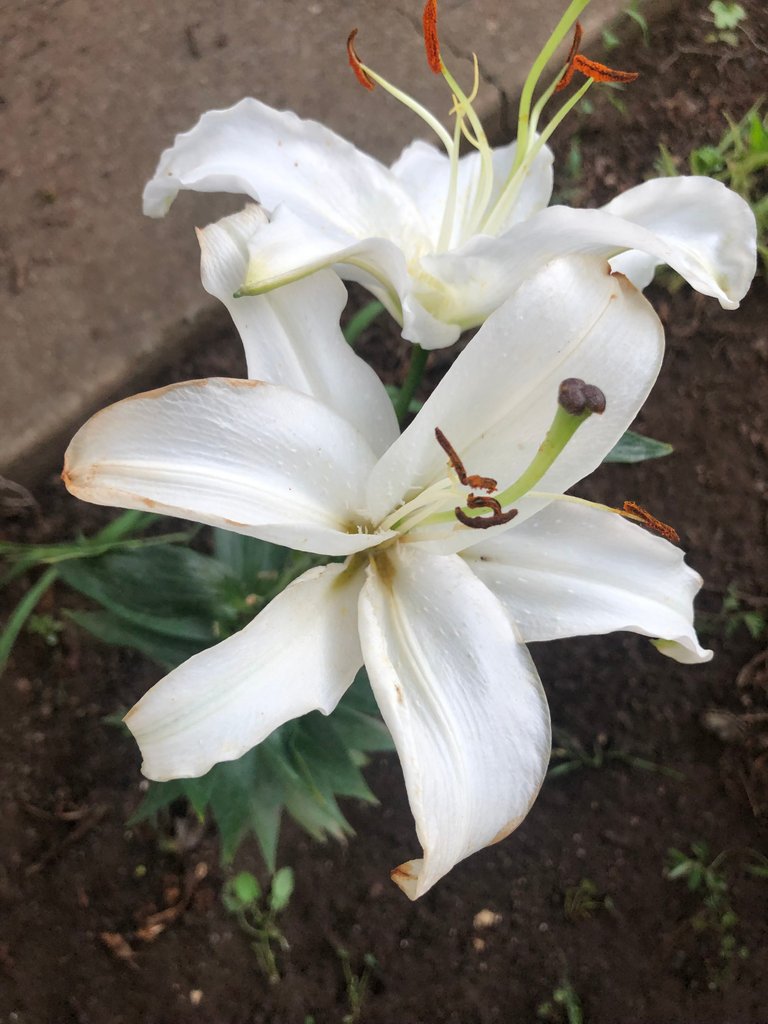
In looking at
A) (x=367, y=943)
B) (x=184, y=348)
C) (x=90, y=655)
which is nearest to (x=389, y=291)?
(x=184, y=348)

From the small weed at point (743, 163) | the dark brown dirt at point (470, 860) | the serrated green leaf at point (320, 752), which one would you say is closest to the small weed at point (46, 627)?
the dark brown dirt at point (470, 860)

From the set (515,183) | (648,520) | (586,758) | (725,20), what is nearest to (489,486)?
(648,520)

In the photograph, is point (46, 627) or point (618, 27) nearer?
point (46, 627)

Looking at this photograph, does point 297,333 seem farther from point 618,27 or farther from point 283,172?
point 618,27

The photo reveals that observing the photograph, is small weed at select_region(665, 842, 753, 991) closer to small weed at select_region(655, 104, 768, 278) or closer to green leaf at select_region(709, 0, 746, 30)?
small weed at select_region(655, 104, 768, 278)

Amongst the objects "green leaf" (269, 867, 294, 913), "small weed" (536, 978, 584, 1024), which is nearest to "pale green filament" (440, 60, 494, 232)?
"green leaf" (269, 867, 294, 913)

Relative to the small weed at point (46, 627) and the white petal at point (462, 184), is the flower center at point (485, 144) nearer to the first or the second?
the white petal at point (462, 184)

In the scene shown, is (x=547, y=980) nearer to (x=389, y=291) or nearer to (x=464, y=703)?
(x=464, y=703)
